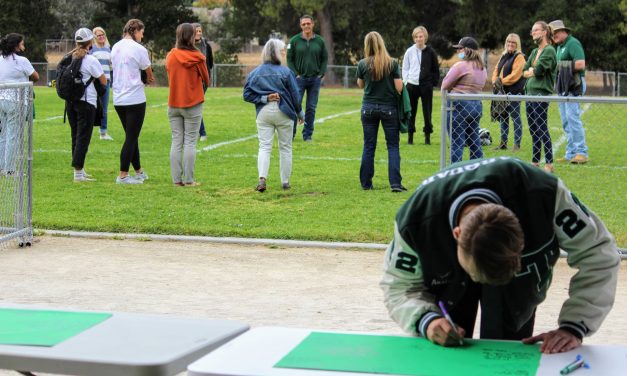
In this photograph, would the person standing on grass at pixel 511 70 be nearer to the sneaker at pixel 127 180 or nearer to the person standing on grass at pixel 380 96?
the person standing on grass at pixel 380 96

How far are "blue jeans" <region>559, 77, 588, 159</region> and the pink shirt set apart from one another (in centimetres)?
131

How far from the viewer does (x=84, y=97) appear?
41.4 feet

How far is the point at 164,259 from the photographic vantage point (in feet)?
29.7

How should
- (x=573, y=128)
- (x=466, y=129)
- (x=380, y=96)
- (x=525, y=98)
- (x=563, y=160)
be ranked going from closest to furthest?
1. (x=525, y=98)
2. (x=466, y=129)
3. (x=380, y=96)
4. (x=573, y=128)
5. (x=563, y=160)

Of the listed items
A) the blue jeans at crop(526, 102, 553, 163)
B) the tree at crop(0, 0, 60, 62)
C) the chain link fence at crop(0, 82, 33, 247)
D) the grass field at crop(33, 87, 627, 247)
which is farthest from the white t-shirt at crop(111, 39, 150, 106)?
the tree at crop(0, 0, 60, 62)

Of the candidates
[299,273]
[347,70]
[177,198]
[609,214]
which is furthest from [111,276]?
[347,70]

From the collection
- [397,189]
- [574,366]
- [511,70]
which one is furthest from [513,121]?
[574,366]

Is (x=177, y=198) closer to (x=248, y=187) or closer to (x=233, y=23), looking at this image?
(x=248, y=187)

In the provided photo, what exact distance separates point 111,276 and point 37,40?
4350cm

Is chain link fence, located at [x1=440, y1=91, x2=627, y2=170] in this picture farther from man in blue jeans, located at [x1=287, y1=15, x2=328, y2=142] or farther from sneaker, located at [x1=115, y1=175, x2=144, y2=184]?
sneaker, located at [x1=115, y1=175, x2=144, y2=184]

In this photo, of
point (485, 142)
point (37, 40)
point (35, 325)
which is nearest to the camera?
point (35, 325)

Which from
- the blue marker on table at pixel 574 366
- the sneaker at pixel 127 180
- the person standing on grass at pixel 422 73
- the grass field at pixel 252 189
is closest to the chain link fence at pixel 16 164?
the grass field at pixel 252 189

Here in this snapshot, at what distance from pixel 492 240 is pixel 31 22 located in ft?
163

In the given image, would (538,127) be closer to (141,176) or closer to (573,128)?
(573,128)
